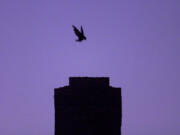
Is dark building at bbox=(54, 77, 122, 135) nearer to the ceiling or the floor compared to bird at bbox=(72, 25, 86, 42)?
nearer to the floor

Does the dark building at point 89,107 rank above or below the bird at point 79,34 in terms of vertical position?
below

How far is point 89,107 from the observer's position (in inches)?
→ 2019

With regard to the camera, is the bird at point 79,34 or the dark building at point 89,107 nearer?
the bird at point 79,34

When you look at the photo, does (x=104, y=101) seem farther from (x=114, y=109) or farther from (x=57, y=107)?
(x=57, y=107)

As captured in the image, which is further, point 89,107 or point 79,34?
point 89,107

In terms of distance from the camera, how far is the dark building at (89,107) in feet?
168

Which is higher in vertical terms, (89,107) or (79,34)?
(79,34)

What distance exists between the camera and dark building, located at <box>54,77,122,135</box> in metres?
51.1

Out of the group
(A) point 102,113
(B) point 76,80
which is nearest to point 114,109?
(A) point 102,113

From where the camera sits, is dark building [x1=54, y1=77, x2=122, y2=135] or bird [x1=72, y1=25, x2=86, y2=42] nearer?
bird [x1=72, y1=25, x2=86, y2=42]

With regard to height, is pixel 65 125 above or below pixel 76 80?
below

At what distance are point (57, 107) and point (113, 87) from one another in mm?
5521

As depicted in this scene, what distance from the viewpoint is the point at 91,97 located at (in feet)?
168

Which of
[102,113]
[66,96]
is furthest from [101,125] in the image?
[66,96]
